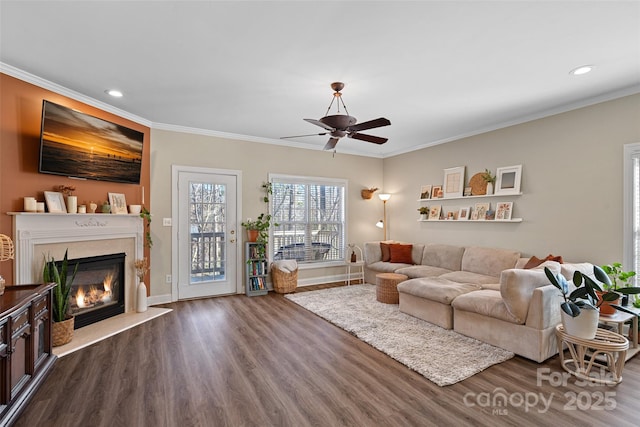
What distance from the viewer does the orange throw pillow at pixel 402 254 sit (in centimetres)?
577

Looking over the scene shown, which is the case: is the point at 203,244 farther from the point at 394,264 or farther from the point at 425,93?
the point at 425,93

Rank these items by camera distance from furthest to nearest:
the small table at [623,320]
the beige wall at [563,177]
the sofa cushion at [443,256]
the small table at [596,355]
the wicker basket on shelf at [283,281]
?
the wicker basket on shelf at [283,281]
the sofa cushion at [443,256]
the beige wall at [563,177]
the small table at [623,320]
the small table at [596,355]

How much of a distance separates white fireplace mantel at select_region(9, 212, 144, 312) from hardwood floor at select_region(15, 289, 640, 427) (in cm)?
105

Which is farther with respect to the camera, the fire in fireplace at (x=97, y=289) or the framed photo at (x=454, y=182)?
the framed photo at (x=454, y=182)

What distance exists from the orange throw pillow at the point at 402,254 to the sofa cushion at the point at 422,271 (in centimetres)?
54

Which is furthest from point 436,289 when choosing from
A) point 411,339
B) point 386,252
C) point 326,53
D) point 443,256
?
point 326,53

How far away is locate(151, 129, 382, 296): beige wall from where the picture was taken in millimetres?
4734

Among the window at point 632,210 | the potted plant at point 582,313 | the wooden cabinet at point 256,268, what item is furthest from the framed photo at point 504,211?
the wooden cabinet at point 256,268

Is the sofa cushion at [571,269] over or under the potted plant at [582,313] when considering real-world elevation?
over

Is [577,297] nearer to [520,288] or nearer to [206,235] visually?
[520,288]

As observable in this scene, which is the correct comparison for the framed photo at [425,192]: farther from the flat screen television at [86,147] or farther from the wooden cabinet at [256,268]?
the flat screen television at [86,147]

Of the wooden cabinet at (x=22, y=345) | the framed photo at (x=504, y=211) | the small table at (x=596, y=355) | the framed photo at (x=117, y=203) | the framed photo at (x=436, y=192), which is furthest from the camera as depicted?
the framed photo at (x=436, y=192)

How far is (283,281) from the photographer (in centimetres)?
535

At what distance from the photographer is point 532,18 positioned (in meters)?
2.25
